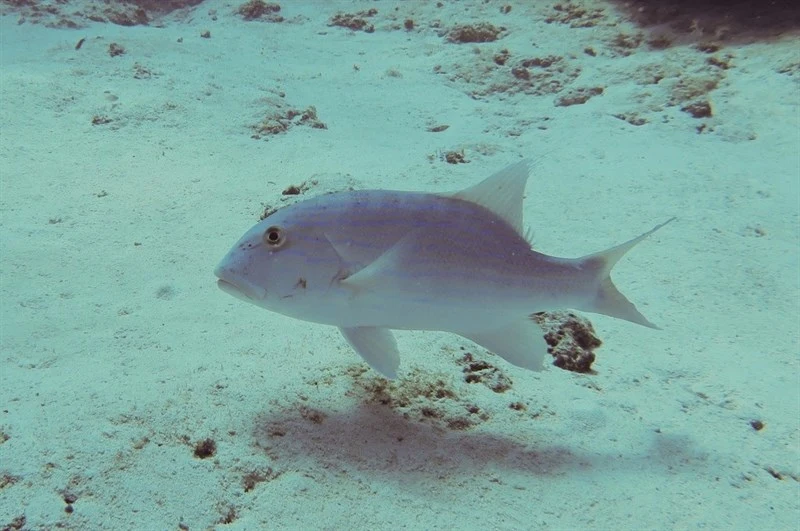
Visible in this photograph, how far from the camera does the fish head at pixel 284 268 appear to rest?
6.40 feet

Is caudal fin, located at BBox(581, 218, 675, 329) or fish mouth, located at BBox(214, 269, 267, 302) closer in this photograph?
fish mouth, located at BBox(214, 269, 267, 302)

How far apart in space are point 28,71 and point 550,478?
6907mm

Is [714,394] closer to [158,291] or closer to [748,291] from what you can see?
[748,291]

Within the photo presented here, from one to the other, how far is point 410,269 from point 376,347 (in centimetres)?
32

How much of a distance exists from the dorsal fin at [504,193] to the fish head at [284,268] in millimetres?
609

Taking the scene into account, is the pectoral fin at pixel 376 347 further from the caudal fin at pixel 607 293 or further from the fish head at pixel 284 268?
the caudal fin at pixel 607 293

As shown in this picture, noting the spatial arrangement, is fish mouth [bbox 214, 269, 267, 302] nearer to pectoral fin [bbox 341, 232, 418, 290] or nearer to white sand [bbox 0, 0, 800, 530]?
pectoral fin [bbox 341, 232, 418, 290]

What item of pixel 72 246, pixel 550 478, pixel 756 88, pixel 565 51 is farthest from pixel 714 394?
pixel 565 51

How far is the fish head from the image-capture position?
1.95 m

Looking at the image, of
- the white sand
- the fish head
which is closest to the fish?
the fish head

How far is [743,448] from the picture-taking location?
2365mm

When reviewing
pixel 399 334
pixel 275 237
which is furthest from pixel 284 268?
pixel 399 334

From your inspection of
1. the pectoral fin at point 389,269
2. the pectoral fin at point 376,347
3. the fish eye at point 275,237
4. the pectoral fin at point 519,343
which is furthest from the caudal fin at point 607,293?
the fish eye at point 275,237

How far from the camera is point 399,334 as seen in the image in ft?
9.31
